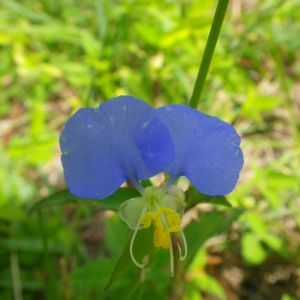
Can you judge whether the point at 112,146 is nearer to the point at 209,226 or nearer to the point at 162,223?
the point at 162,223

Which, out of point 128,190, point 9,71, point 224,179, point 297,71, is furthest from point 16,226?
point 297,71

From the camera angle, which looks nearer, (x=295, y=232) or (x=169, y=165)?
(x=169, y=165)

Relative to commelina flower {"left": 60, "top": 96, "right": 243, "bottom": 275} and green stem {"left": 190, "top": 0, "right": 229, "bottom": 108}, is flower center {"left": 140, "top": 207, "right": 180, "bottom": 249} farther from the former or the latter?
green stem {"left": 190, "top": 0, "right": 229, "bottom": 108}

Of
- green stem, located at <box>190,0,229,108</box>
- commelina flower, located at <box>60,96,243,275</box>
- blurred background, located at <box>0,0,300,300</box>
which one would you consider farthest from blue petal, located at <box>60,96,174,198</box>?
blurred background, located at <box>0,0,300,300</box>

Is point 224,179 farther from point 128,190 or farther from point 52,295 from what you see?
point 52,295

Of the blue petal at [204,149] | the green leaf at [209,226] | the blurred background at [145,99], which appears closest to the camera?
the blue petal at [204,149]

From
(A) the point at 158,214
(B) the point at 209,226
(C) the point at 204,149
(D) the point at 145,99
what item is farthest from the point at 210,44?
(D) the point at 145,99

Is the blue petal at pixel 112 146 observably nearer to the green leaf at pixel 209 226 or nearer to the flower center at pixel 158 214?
the flower center at pixel 158 214

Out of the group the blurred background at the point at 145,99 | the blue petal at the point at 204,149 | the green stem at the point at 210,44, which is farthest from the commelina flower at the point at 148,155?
the blurred background at the point at 145,99
